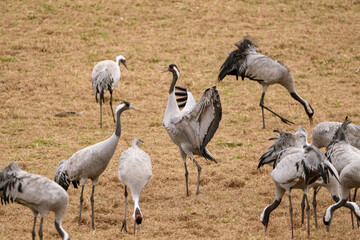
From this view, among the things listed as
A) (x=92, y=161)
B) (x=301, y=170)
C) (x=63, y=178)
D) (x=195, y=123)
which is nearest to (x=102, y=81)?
(x=195, y=123)

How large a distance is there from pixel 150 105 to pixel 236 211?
4.65 m

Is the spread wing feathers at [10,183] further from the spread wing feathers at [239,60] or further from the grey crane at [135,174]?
the spread wing feathers at [239,60]

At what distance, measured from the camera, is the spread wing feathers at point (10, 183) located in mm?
5172

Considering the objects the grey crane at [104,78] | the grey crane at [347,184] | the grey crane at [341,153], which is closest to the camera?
the grey crane at [347,184]

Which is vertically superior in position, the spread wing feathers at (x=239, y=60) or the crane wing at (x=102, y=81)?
the spread wing feathers at (x=239, y=60)

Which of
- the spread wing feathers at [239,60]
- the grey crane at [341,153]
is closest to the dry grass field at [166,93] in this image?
the grey crane at [341,153]

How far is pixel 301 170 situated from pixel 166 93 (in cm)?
610

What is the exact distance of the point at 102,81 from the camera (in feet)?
33.0

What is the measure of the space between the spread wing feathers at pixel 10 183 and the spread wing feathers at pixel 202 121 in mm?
2384

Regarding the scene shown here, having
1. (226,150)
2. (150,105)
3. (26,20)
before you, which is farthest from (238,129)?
(26,20)

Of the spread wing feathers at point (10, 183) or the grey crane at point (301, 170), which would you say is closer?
the spread wing feathers at point (10, 183)

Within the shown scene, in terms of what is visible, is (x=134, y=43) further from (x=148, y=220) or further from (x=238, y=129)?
(x=148, y=220)

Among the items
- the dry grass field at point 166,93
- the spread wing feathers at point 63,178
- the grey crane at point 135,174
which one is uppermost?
the grey crane at point 135,174

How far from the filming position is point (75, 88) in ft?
37.0
